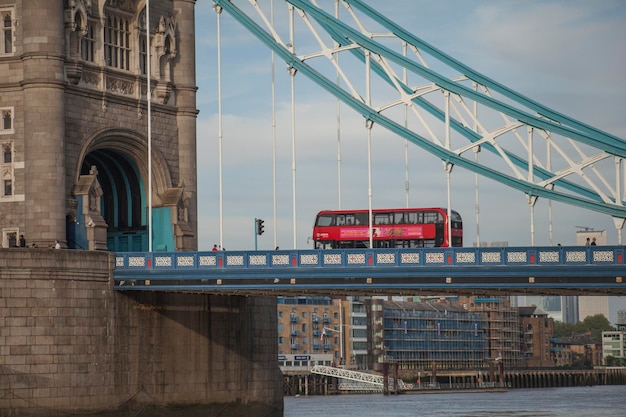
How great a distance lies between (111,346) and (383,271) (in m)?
14.4

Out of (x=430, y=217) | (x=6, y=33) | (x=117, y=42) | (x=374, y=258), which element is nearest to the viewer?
(x=374, y=258)

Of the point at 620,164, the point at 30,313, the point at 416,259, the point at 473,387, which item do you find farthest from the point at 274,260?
the point at 473,387

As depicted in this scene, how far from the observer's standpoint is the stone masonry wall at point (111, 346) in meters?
64.9

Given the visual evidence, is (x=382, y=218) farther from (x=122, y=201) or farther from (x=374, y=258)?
(x=374, y=258)

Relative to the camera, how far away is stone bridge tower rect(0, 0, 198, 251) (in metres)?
69.9

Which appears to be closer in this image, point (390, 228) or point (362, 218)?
point (390, 228)

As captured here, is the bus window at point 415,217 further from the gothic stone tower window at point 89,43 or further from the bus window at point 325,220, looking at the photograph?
the gothic stone tower window at point 89,43

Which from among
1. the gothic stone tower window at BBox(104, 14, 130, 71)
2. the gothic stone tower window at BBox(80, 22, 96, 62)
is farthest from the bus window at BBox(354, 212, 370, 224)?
Answer: the gothic stone tower window at BBox(80, 22, 96, 62)

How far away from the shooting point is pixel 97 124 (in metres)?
73.1

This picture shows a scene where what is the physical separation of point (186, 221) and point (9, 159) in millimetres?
10193

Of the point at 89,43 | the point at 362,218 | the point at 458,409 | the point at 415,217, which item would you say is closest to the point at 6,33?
the point at 89,43

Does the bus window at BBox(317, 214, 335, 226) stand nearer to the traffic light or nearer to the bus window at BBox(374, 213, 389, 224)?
the bus window at BBox(374, 213, 389, 224)

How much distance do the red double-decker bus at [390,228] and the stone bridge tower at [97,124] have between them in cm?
1207

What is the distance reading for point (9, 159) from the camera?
233 ft
